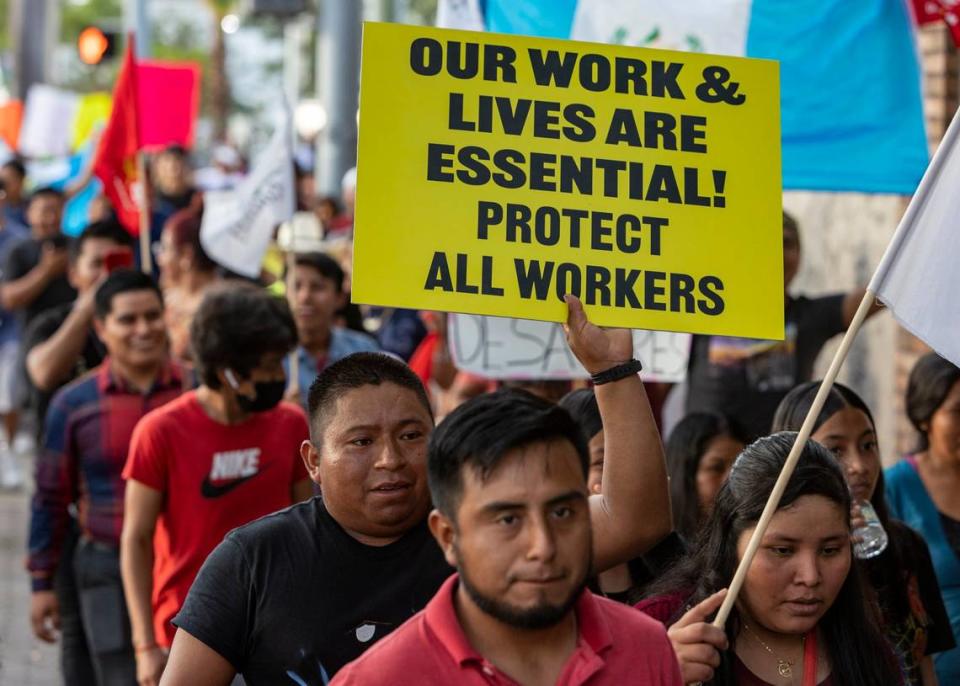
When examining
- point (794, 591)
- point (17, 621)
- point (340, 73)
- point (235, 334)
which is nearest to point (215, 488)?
point (235, 334)

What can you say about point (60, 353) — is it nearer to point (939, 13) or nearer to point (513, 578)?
point (939, 13)

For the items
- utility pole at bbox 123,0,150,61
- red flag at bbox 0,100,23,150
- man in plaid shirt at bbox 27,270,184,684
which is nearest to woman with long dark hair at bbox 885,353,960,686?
man in plaid shirt at bbox 27,270,184,684

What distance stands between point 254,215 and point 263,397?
325 cm

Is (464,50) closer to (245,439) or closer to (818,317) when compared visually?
(245,439)

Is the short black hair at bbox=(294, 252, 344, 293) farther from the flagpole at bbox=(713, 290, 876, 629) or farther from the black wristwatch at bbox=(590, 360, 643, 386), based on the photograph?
the flagpole at bbox=(713, 290, 876, 629)

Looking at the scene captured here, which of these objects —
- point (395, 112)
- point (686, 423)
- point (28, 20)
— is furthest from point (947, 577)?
point (28, 20)

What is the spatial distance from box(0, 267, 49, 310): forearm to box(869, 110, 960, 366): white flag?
956 cm

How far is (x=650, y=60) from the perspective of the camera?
4.26 metres

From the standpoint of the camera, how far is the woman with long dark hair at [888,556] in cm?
473

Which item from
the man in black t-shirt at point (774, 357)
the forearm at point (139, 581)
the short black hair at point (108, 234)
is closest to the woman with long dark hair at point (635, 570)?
the forearm at point (139, 581)

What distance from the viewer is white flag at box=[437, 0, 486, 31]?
6793 mm

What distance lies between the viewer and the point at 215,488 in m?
5.88

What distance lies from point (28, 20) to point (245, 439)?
80.4 ft

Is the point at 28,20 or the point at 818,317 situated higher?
the point at 28,20
